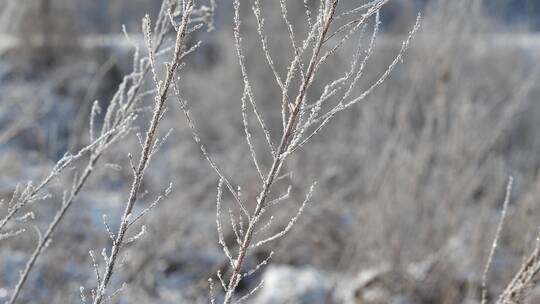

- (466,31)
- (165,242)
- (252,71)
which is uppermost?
(252,71)

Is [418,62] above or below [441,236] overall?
above

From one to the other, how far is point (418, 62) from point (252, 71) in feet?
31.4

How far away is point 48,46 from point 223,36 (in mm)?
4367

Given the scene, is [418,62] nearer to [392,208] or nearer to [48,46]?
[392,208]

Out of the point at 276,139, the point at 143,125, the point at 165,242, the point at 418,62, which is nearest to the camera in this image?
the point at 165,242

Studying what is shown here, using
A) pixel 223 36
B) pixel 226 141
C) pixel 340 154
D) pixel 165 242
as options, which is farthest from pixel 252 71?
pixel 165 242

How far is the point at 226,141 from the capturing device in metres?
13.7

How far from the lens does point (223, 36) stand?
16.4 metres

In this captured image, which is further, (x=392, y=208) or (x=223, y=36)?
(x=223, y=36)

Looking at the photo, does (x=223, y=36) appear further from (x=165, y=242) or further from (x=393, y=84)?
(x=165, y=242)

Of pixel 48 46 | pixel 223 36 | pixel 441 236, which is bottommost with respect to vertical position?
pixel 441 236

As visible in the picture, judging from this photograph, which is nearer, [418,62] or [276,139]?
[418,62]

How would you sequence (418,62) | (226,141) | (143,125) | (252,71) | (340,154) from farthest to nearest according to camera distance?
(252,71), (226,141), (143,125), (340,154), (418,62)

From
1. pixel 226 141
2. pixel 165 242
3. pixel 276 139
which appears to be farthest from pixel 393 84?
pixel 165 242
